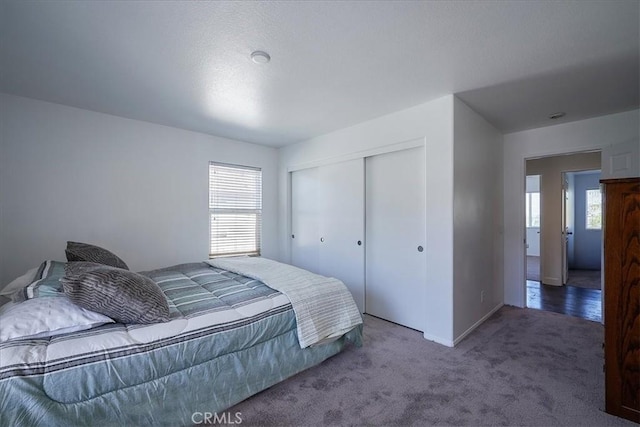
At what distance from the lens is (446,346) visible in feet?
8.39

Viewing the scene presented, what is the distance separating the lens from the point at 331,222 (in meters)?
3.81

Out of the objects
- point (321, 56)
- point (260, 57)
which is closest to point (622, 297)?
point (321, 56)

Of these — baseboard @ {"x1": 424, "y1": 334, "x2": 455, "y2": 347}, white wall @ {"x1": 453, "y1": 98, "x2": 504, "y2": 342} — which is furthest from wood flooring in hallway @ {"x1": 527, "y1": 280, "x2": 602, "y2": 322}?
baseboard @ {"x1": 424, "y1": 334, "x2": 455, "y2": 347}

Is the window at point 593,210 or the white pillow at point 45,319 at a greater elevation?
the window at point 593,210

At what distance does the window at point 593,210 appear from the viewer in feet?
19.5

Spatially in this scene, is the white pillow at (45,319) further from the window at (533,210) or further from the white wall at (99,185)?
the window at (533,210)

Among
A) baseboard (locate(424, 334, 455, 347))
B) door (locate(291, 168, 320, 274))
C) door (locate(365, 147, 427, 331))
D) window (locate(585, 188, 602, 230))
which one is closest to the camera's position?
baseboard (locate(424, 334, 455, 347))

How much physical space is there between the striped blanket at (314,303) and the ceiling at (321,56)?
1.65m

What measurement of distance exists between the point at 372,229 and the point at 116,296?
2609mm

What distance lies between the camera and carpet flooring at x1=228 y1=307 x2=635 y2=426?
5.45 feet

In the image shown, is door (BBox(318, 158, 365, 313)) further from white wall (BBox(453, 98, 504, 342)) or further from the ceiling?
white wall (BBox(453, 98, 504, 342))

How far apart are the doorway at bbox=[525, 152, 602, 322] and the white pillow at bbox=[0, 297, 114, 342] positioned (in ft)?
15.4

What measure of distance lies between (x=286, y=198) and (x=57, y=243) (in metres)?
2.75

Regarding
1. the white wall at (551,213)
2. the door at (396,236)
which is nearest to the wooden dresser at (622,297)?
the door at (396,236)
